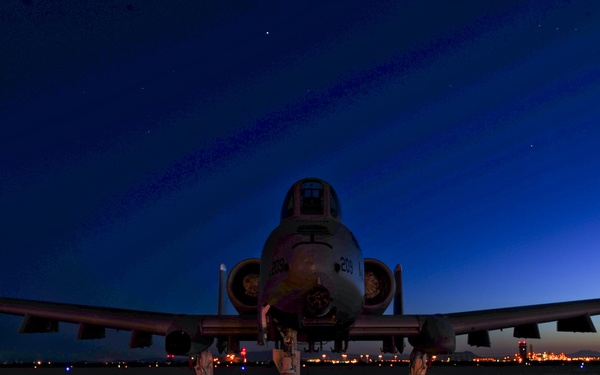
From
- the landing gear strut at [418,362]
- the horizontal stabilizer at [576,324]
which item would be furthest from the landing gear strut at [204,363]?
the horizontal stabilizer at [576,324]

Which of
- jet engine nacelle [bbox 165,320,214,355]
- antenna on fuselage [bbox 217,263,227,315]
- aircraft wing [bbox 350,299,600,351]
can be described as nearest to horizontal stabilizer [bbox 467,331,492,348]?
aircraft wing [bbox 350,299,600,351]

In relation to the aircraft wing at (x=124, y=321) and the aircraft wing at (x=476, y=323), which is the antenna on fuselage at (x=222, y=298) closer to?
the aircraft wing at (x=124, y=321)

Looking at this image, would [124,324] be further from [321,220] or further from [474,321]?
[474,321]

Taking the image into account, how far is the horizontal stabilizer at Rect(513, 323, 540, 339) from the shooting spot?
16.2 metres

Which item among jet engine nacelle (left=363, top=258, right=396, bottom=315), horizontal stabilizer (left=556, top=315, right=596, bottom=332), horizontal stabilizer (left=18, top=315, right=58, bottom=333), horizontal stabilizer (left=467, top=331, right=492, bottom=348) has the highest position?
jet engine nacelle (left=363, top=258, right=396, bottom=315)

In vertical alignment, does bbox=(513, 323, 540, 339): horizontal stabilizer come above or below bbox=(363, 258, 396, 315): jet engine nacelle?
below

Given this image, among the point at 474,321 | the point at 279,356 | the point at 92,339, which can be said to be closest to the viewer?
the point at 279,356

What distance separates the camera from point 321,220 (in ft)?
39.4

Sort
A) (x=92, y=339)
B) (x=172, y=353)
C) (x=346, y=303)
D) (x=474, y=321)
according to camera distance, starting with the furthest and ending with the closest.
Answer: (x=92, y=339) → (x=474, y=321) → (x=172, y=353) → (x=346, y=303)

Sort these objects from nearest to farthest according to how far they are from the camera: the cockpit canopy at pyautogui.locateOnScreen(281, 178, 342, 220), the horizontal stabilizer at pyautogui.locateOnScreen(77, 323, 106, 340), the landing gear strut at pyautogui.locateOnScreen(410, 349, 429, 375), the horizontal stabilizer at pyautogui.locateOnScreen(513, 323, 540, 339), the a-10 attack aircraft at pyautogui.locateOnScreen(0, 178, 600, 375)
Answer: the a-10 attack aircraft at pyautogui.locateOnScreen(0, 178, 600, 375) < the cockpit canopy at pyautogui.locateOnScreen(281, 178, 342, 220) < the landing gear strut at pyautogui.locateOnScreen(410, 349, 429, 375) < the horizontal stabilizer at pyautogui.locateOnScreen(77, 323, 106, 340) < the horizontal stabilizer at pyautogui.locateOnScreen(513, 323, 540, 339)

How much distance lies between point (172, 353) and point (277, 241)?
4536 millimetres

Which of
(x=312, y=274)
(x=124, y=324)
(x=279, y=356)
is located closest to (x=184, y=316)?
(x=124, y=324)

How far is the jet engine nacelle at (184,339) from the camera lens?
526 inches

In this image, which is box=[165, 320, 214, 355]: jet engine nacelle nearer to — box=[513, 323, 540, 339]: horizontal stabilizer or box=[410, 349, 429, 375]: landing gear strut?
box=[410, 349, 429, 375]: landing gear strut
